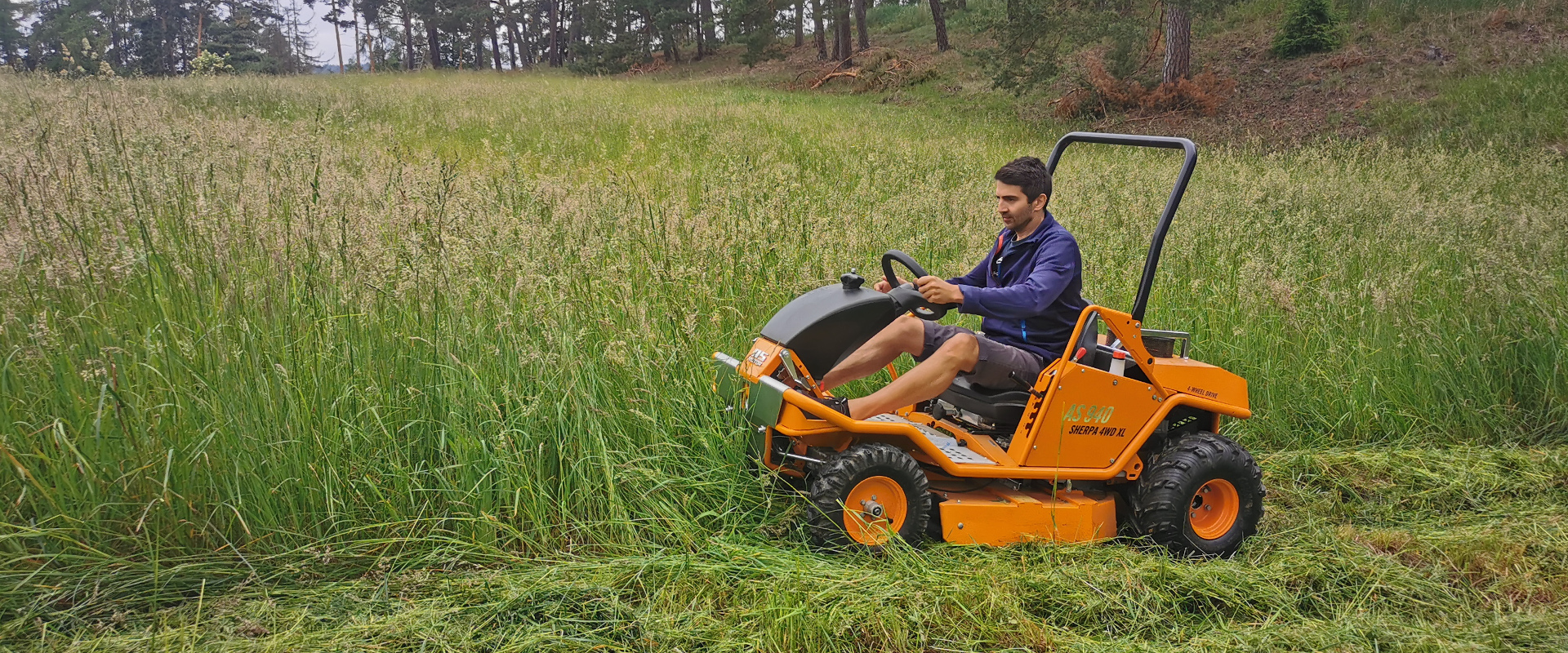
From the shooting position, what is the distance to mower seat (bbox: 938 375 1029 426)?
4.01m

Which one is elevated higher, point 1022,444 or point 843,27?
point 843,27

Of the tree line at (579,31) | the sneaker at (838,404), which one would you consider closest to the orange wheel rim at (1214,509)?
the sneaker at (838,404)

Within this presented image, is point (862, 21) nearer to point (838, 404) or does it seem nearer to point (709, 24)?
point (709, 24)

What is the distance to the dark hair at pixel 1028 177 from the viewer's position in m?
3.96

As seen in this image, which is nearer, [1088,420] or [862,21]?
[1088,420]

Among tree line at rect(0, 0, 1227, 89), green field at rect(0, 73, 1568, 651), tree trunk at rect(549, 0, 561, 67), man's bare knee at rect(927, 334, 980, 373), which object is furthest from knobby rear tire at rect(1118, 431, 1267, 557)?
tree trunk at rect(549, 0, 561, 67)

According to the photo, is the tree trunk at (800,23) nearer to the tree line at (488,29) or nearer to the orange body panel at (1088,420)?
the tree line at (488,29)

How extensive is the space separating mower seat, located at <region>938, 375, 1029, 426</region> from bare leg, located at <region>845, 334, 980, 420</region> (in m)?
0.27

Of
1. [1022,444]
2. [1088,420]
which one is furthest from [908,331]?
[1088,420]

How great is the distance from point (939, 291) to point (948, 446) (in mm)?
775

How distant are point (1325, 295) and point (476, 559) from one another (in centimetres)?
546

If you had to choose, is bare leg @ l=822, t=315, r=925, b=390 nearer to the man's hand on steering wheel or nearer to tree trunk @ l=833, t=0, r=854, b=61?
the man's hand on steering wheel

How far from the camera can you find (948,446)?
4039 millimetres

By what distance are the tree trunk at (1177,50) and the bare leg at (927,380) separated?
1650 cm
